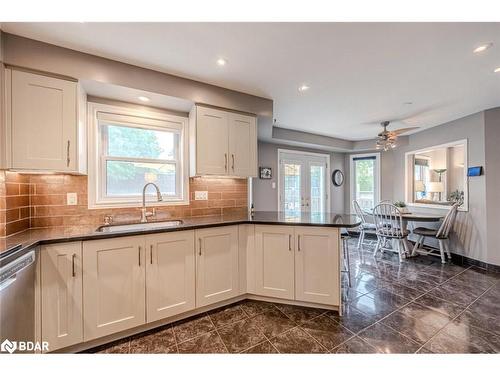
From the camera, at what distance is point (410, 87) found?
8.58 feet

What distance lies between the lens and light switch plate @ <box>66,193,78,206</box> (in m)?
2.06

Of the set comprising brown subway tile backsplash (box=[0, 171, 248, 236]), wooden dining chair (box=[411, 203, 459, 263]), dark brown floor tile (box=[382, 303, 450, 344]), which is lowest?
dark brown floor tile (box=[382, 303, 450, 344])

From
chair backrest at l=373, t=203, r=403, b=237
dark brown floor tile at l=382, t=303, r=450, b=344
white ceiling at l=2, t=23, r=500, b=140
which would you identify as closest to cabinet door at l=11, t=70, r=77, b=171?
white ceiling at l=2, t=23, r=500, b=140

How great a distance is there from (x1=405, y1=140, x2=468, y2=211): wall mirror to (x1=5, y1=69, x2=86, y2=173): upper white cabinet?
5569 millimetres

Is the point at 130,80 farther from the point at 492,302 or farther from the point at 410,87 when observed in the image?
the point at 492,302

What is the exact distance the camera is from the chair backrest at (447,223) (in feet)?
11.6

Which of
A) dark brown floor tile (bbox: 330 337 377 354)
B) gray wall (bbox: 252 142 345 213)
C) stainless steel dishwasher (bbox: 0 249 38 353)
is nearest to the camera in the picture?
stainless steel dishwasher (bbox: 0 249 38 353)

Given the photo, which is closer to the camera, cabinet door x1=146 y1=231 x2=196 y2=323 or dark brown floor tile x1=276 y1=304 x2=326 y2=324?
cabinet door x1=146 y1=231 x2=196 y2=323

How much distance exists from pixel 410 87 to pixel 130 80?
3147 mm

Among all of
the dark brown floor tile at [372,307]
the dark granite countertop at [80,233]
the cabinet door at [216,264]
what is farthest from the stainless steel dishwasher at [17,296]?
the dark brown floor tile at [372,307]

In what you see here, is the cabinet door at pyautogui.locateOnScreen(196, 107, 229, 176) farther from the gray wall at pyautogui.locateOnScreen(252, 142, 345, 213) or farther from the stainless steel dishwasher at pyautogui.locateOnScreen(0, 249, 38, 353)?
the gray wall at pyautogui.locateOnScreen(252, 142, 345, 213)

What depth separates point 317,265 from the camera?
216cm
